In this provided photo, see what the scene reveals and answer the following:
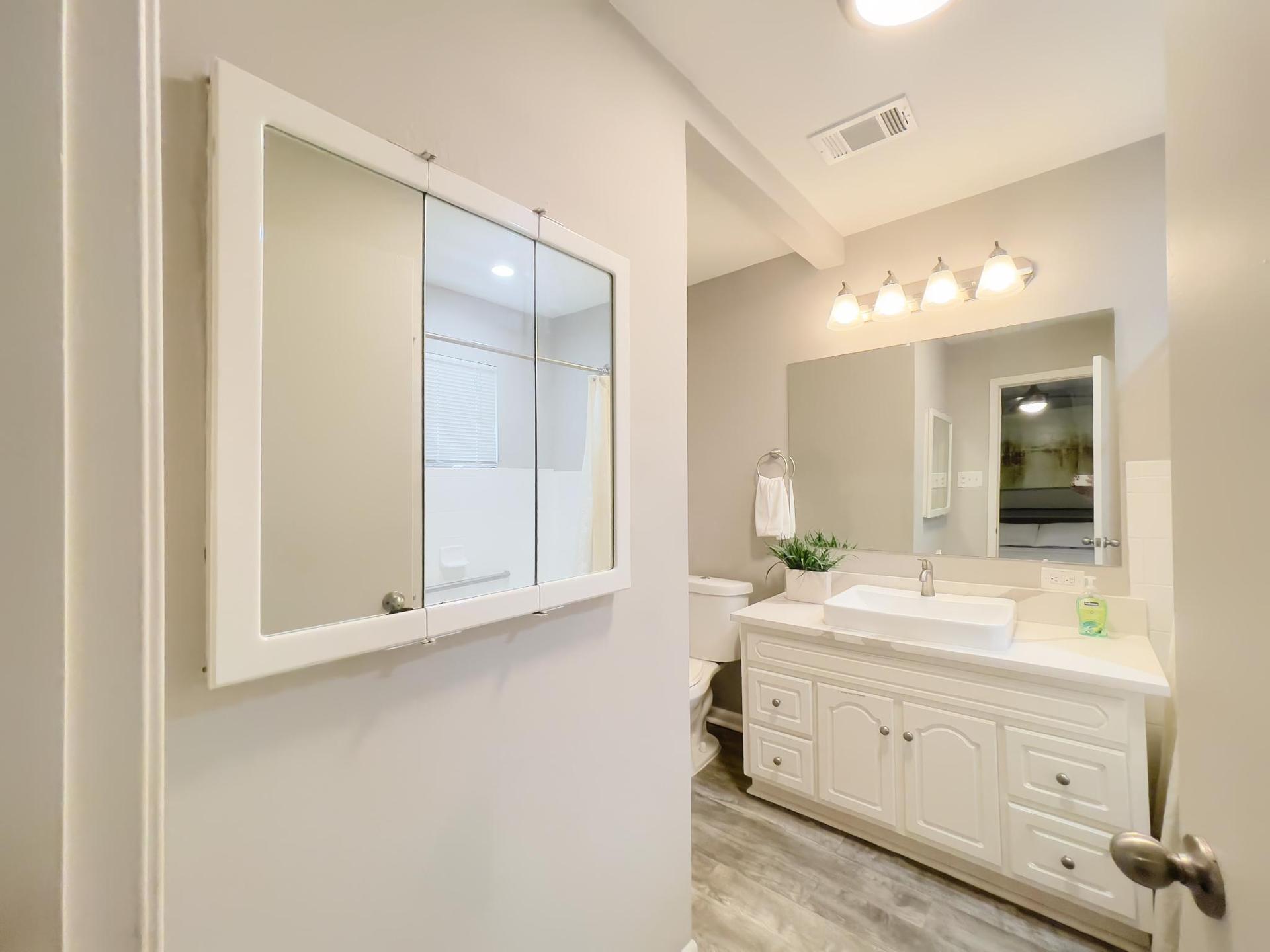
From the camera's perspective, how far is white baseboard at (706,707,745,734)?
265 cm

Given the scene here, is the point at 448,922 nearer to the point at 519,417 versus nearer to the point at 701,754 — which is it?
the point at 519,417

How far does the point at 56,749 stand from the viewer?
269 millimetres

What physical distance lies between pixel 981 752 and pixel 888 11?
6.69 ft

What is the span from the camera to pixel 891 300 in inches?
83.6

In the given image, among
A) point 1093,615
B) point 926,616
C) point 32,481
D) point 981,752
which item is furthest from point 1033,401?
point 32,481

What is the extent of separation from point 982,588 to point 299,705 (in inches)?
88.4

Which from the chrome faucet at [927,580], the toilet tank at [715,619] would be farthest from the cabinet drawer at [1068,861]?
the toilet tank at [715,619]

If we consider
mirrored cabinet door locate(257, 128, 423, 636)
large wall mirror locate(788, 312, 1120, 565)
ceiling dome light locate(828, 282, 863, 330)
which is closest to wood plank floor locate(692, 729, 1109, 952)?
large wall mirror locate(788, 312, 1120, 565)

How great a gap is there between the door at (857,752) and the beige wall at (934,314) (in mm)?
672

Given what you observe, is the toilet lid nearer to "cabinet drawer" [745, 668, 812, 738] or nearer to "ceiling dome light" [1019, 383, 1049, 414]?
"cabinet drawer" [745, 668, 812, 738]

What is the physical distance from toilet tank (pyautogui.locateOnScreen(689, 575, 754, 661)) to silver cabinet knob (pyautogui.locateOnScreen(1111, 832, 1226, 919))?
74.3 inches

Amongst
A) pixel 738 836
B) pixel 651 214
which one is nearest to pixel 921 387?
pixel 651 214

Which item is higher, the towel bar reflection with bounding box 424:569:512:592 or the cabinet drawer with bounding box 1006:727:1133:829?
the towel bar reflection with bounding box 424:569:512:592

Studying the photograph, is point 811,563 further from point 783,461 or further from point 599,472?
point 599,472
